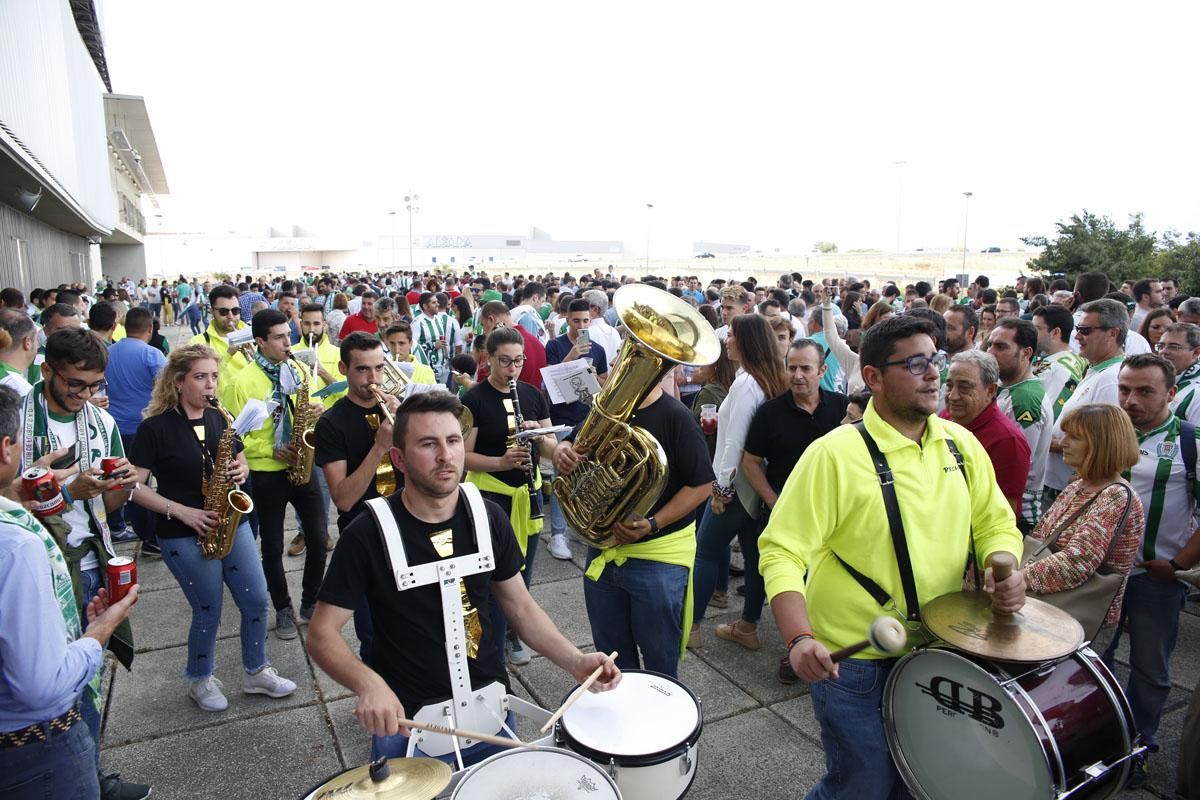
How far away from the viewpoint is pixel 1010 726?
7.61 feet

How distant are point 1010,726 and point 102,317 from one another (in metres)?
8.99

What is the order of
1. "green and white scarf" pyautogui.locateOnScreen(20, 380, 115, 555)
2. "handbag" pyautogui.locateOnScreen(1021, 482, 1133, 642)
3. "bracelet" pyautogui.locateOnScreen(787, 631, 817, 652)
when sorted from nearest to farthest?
"bracelet" pyautogui.locateOnScreen(787, 631, 817, 652), "handbag" pyautogui.locateOnScreen(1021, 482, 1133, 642), "green and white scarf" pyautogui.locateOnScreen(20, 380, 115, 555)

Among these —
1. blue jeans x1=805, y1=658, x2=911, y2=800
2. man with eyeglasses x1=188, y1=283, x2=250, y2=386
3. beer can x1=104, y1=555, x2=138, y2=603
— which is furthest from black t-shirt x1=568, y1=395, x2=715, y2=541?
man with eyeglasses x1=188, y1=283, x2=250, y2=386

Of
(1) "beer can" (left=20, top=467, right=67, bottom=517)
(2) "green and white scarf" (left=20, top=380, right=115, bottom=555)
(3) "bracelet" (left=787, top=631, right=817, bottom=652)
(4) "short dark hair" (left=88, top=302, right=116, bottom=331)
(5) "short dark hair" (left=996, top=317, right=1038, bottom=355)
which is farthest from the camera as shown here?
(4) "short dark hair" (left=88, top=302, right=116, bottom=331)

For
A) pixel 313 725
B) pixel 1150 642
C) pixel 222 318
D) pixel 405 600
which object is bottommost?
pixel 313 725

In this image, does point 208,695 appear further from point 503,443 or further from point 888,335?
point 888,335

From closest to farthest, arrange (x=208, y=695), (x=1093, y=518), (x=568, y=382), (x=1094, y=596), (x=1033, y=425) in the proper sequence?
(x=1094, y=596), (x=1093, y=518), (x=208, y=695), (x=1033, y=425), (x=568, y=382)

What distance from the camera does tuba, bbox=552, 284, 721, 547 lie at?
350cm

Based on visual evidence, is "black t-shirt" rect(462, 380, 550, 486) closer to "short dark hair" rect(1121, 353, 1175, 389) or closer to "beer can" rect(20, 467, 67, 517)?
"beer can" rect(20, 467, 67, 517)

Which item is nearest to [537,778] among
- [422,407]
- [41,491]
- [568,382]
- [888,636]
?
[888,636]

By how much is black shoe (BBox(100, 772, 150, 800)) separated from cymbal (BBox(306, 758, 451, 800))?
236 centimetres

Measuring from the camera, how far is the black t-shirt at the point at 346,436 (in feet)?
13.8

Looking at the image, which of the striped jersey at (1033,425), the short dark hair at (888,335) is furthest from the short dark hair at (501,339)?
the striped jersey at (1033,425)

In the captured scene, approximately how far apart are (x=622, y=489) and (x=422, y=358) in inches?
289
